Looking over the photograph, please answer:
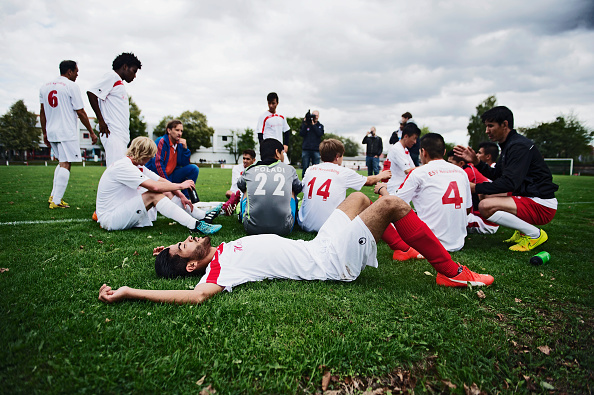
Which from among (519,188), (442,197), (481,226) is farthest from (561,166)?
(442,197)

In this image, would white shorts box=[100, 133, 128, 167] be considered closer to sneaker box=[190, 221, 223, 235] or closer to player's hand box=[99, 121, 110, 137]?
player's hand box=[99, 121, 110, 137]

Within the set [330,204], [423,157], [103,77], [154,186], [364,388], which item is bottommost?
[364,388]

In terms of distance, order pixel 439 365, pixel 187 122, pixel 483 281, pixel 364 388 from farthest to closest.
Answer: pixel 187 122 < pixel 483 281 < pixel 439 365 < pixel 364 388

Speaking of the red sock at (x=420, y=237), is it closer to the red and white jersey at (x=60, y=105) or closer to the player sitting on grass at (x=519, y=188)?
the player sitting on grass at (x=519, y=188)

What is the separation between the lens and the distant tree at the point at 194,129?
62188 mm

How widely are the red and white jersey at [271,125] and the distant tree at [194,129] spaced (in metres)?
57.4

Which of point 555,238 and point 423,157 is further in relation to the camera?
point 555,238

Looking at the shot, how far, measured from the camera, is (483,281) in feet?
9.76

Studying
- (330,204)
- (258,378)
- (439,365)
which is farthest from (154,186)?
(439,365)

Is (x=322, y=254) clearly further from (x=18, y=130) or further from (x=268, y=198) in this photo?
(x=18, y=130)

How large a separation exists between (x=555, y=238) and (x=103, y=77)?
29.6 ft

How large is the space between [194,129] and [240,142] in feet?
40.0

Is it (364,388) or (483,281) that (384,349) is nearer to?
(364,388)

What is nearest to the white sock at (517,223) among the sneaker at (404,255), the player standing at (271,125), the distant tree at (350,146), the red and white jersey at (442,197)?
the red and white jersey at (442,197)
